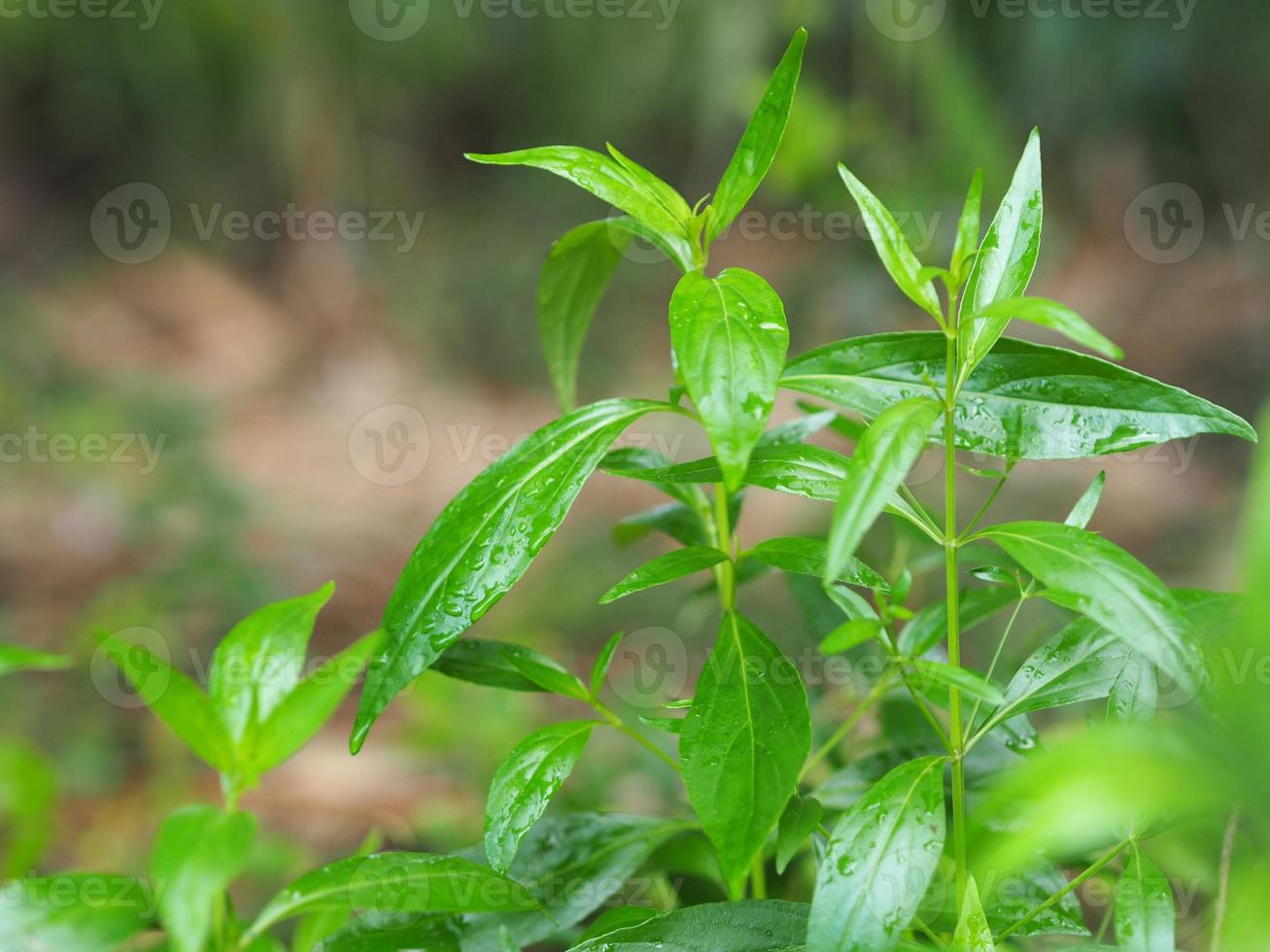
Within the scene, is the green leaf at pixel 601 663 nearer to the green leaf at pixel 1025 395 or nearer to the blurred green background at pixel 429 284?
the green leaf at pixel 1025 395

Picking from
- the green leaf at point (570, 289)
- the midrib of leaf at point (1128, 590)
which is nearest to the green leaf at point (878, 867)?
the midrib of leaf at point (1128, 590)

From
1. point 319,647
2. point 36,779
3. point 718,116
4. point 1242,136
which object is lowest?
point 319,647

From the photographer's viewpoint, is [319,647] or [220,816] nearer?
[220,816]

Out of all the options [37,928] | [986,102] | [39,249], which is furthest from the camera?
[39,249]

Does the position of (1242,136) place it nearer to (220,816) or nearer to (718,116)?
(718,116)

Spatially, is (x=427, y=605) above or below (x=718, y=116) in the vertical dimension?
below

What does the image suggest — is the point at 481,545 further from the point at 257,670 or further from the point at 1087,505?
the point at 1087,505

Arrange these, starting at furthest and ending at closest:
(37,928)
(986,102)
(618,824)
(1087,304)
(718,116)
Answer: (718,116) → (1087,304) → (986,102) → (618,824) → (37,928)

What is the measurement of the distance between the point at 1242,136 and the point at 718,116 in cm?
150

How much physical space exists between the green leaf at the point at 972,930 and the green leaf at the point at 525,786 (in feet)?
0.58

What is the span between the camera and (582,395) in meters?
3.49

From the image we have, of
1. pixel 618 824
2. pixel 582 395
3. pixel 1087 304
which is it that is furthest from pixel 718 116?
pixel 618 824

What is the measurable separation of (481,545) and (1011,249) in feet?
0.91

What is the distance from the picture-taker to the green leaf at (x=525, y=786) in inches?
18.5
